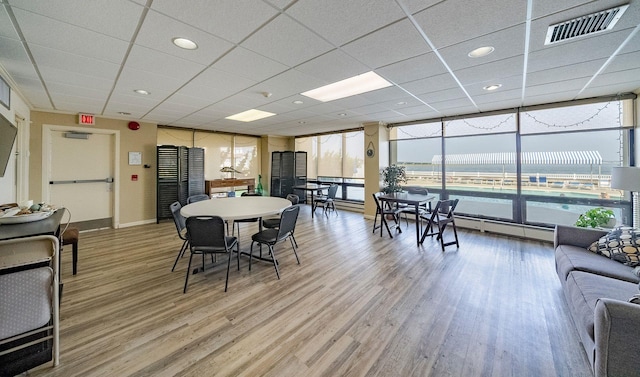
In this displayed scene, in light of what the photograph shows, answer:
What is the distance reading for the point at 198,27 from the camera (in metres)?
1.96

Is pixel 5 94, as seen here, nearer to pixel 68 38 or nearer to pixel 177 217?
pixel 68 38

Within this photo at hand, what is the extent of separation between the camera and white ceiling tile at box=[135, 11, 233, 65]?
6.26 ft

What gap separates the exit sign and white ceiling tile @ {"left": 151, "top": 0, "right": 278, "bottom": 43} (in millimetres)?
4860

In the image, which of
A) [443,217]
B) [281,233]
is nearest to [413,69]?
[281,233]

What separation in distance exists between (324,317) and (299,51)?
2.52 metres

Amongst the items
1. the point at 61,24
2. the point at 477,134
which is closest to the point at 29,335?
the point at 61,24

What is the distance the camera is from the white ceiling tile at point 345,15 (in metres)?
1.70

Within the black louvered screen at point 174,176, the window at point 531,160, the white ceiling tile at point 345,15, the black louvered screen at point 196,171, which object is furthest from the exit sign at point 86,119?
the window at point 531,160

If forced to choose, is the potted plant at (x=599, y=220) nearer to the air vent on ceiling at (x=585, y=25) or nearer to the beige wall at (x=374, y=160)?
the air vent on ceiling at (x=585, y=25)

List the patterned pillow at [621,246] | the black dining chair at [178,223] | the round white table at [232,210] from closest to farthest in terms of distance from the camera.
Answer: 1. the patterned pillow at [621,246]
2. the round white table at [232,210]
3. the black dining chair at [178,223]

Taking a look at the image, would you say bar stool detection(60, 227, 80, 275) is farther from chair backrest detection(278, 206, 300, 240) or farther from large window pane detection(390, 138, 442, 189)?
large window pane detection(390, 138, 442, 189)

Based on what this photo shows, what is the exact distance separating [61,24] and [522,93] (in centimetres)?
545

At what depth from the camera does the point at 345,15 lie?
1.82m

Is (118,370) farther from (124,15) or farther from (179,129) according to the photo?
(179,129)
